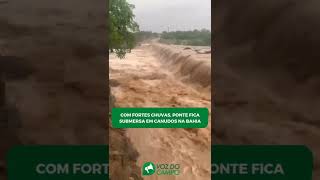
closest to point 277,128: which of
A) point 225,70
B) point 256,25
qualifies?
point 225,70

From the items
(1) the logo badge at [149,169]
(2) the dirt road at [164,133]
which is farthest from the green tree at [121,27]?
(1) the logo badge at [149,169]

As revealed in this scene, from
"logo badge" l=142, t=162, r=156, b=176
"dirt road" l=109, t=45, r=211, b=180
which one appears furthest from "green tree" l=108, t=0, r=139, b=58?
"logo badge" l=142, t=162, r=156, b=176

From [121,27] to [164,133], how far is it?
1.05 meters

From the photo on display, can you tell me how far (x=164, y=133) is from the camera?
12.6 ft

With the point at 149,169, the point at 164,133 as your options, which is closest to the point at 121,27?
the point at 164,133

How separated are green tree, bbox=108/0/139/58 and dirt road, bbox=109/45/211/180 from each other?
0.39 ft

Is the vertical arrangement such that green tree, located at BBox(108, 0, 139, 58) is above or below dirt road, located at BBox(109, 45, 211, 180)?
above

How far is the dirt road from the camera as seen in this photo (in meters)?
3.77

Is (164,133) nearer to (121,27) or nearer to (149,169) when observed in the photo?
(149,169)

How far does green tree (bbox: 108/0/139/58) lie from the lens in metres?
3.82

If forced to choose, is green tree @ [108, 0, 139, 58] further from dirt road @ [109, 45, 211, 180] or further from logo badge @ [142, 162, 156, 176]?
logo badge @ [142, 162, 156, 176]

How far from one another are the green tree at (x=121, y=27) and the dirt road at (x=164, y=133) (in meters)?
0.12

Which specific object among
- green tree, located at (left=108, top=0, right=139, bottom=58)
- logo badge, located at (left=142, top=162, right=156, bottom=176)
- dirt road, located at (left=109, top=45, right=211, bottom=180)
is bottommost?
logo badge, located at (left=142, top=162, right=156, bottom=176)

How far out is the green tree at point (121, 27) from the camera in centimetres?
382
